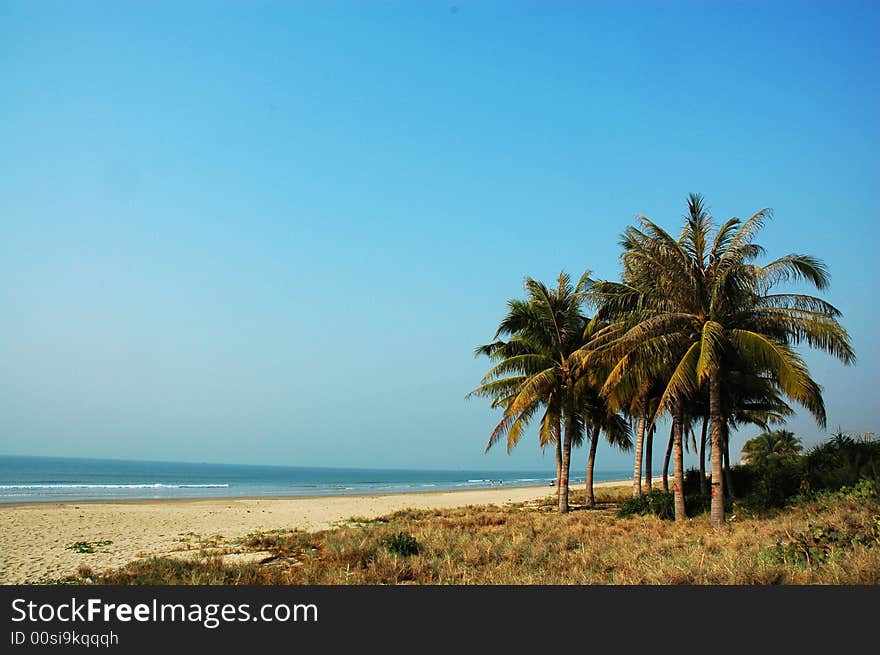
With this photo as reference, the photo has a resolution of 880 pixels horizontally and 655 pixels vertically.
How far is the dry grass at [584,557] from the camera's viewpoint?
8883mm

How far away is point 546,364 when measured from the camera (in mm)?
26156

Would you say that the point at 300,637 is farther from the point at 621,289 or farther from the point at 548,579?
the point at 621,289

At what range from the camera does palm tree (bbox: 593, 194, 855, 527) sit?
16266mm

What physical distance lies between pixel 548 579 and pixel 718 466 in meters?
10.1

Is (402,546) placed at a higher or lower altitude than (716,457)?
lower

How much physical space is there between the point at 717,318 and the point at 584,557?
8.92 m

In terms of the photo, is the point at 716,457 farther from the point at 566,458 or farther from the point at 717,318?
the point at 566,458

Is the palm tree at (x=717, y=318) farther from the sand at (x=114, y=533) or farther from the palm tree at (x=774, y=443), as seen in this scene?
the palm tree at (x=774, y=443)

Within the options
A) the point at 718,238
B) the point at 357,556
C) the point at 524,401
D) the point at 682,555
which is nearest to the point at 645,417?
the point at 524,401

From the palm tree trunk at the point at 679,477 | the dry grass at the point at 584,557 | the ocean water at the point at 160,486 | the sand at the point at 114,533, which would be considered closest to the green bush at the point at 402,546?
the dry grass at the point at 584,557

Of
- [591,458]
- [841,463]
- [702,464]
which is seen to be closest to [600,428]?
[591,458]

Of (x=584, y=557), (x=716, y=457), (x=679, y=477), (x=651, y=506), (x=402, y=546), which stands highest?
(x=716, y=457)

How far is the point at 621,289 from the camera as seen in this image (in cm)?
2102

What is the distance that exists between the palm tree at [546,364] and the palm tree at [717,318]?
21.9 feet
